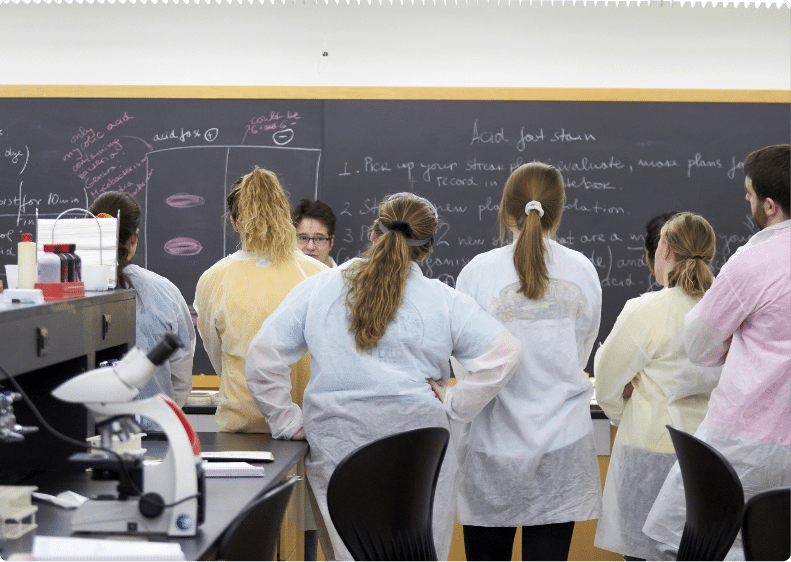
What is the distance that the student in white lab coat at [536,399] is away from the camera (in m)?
2.28

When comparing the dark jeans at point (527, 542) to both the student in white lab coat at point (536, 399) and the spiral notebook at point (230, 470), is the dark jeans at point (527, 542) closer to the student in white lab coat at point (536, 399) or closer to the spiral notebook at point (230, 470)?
the student in white lab coat at point (536, 399)

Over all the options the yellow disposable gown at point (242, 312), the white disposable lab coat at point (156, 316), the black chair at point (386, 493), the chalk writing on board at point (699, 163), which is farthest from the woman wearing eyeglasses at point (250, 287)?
the chalk writing on board at point (699, 163)

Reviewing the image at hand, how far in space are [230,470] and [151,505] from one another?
0.47 meters

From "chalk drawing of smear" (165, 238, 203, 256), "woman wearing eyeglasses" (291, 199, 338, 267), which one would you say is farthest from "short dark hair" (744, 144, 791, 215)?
"chalk drawing of smear" (165, 238, 203, 256)

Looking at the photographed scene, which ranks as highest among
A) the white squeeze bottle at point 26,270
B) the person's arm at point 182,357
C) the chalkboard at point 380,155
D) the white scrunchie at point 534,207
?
the chalkboard at point 380,155

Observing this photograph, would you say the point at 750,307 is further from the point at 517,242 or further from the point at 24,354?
the point at 24,354

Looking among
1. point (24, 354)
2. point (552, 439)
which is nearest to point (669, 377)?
point (552, 439)

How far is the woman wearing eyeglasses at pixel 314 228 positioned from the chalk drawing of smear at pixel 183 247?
48 cm

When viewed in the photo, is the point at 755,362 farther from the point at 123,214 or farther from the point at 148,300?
the point at 123,214

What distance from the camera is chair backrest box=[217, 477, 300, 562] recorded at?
1185mm

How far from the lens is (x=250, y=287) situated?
2455 millimetres

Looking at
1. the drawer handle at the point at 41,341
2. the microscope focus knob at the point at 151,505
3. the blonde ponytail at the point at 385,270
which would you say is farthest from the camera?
the blonde ponytail at the point at 385,270

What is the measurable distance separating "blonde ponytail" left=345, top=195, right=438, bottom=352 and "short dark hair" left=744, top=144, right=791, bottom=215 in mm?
820

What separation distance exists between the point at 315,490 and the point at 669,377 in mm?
1127
